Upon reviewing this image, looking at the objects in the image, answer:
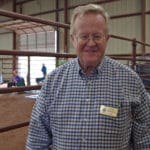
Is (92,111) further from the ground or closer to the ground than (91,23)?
closer to the ground

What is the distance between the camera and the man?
1.18 meters

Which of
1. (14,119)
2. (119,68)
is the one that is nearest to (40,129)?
(119,68)

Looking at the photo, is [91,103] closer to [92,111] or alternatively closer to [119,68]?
[92,111]

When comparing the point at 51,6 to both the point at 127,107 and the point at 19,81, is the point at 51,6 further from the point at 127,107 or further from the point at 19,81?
the point at 127,107

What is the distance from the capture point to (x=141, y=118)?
1.25m

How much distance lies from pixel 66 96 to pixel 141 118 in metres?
0.33

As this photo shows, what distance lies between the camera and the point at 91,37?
1196 millimetres

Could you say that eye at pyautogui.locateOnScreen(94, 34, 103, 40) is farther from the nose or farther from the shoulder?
the shoulder

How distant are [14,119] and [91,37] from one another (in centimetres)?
278

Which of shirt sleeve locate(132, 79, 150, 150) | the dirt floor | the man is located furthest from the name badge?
the dirt floor

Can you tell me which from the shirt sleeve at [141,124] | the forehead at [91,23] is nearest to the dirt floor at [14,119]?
the shirt sleeve at [141,124]

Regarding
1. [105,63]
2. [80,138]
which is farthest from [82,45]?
[80,138]

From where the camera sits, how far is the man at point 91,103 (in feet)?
3.87

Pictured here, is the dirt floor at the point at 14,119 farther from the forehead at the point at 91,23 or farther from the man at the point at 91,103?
the forehead at the point at 91,23
